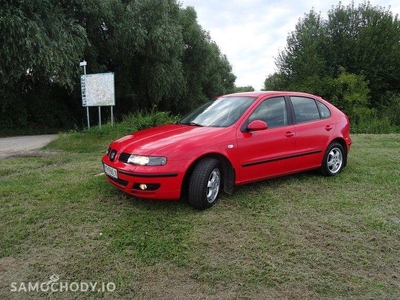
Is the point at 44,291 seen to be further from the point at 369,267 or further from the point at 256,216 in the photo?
the point at 369,267

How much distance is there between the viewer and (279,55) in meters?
30.8

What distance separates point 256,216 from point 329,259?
1041 millimetres

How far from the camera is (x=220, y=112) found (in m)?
4.59

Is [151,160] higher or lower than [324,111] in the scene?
lower

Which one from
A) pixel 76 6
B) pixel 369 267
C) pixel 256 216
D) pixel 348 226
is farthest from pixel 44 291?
pixel 76 6

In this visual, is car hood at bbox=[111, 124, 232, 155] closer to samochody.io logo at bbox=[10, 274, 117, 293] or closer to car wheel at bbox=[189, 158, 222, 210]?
car wheel at bbox=[189, 158, 222, 210]

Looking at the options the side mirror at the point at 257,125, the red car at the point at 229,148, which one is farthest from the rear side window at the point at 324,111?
the side mirror at the point at 257,125

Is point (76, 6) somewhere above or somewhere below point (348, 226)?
above

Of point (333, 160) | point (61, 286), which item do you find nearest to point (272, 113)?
point (333, 160)

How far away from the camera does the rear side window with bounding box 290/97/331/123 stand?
4848 millimetres

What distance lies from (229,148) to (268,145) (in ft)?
2.24

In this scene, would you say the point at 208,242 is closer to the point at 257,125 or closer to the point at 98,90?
the point at 257,125

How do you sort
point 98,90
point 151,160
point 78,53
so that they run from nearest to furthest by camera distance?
1. point 151,160
2. point 98,90
3. point 78,53

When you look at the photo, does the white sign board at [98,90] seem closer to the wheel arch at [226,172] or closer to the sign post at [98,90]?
the sign post at [98,90]
